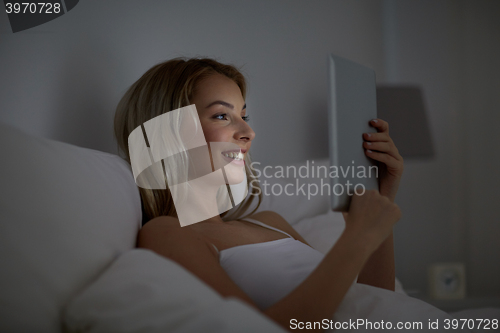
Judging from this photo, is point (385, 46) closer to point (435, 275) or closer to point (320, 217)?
point (320, 217)

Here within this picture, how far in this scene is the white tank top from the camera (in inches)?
21.7

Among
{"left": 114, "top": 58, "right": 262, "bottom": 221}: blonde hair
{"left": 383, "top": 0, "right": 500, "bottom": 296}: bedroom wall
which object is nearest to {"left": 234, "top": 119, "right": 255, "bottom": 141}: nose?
{"left": 114, "top": 58, "right": 262, "bottom": 221}: blonde hair

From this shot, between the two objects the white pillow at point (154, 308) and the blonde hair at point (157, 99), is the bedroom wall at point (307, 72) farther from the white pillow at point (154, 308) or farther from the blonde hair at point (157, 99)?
the white pillow at point (154, 308)

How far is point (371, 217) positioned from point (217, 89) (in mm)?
435

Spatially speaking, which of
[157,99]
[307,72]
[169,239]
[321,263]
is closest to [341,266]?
[321,263]

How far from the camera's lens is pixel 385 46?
1361 millimetres

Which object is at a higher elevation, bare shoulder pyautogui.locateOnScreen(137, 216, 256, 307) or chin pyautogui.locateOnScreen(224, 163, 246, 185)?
chin pyautogui.locateOnScreen(224, 163, 246, 185)

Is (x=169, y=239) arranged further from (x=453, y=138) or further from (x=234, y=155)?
(x=453, y=138)

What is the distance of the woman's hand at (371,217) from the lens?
0.51 metres

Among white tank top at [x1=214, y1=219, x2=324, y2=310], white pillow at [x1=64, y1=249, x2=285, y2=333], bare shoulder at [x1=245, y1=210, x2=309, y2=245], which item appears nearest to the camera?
white pillow at [x1=64, y1=249, x2=285, y2=333]

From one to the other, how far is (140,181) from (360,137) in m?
0.46

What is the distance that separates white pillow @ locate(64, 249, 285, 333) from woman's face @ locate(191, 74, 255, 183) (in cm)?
39

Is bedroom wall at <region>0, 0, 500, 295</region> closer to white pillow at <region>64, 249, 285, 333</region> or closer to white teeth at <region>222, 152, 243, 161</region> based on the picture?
white teeth at <region>222, 152, 243, 161</region>

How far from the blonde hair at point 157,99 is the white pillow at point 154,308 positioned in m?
0.33
